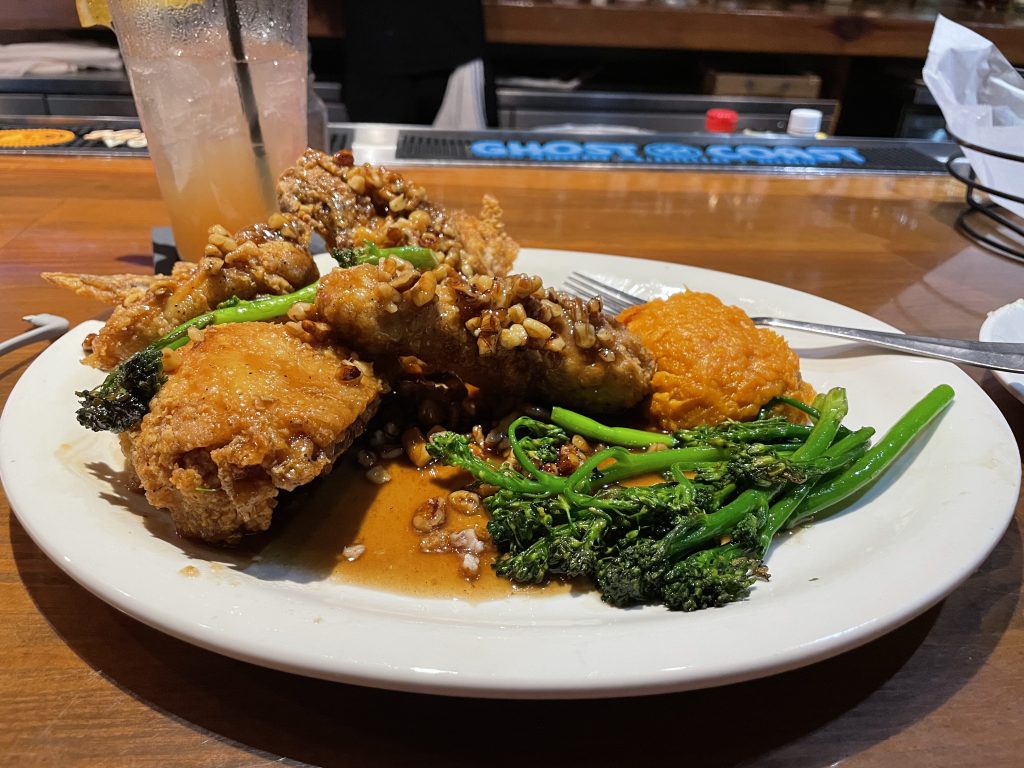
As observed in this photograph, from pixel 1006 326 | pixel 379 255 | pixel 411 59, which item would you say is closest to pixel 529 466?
pixel 379 255

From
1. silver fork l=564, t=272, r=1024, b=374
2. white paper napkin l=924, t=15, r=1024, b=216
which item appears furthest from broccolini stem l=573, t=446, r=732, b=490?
white paper napkin l=924, t=15, r=1024, b=216

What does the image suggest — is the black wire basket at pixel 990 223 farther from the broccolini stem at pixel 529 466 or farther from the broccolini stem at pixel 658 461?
the broccolini stem at pixel 529 466

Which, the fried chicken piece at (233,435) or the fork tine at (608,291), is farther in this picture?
the fork tine at (608,291)

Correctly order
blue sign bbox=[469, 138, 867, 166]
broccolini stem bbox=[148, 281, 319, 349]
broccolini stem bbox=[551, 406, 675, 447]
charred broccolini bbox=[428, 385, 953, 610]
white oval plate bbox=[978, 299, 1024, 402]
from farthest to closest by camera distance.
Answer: blue sign bbox=[469, 138, 867, 166] → white oval plate bbox=[978, 299, 1024, 402] → broccolini stem bbox=[551, 406, 675, 447] → broccolini stem bbox=[148, 281, 319, 349] → charred broccolini bbox=[428, 385, 953, 610]

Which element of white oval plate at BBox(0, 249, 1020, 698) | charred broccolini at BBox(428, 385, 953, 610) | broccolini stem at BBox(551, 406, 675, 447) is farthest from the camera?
broccolini stem at BBox(551, 406, 675, 447)

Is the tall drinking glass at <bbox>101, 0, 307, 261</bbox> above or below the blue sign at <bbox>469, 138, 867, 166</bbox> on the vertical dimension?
above

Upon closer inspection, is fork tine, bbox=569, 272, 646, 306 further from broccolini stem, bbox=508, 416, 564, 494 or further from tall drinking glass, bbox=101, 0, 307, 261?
tall drinking glass, bbox=101, 0, 307, 261

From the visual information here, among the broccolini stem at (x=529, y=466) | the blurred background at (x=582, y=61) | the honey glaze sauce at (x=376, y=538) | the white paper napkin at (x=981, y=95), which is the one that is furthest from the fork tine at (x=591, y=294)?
the blurred background at (x=582, y=61)
